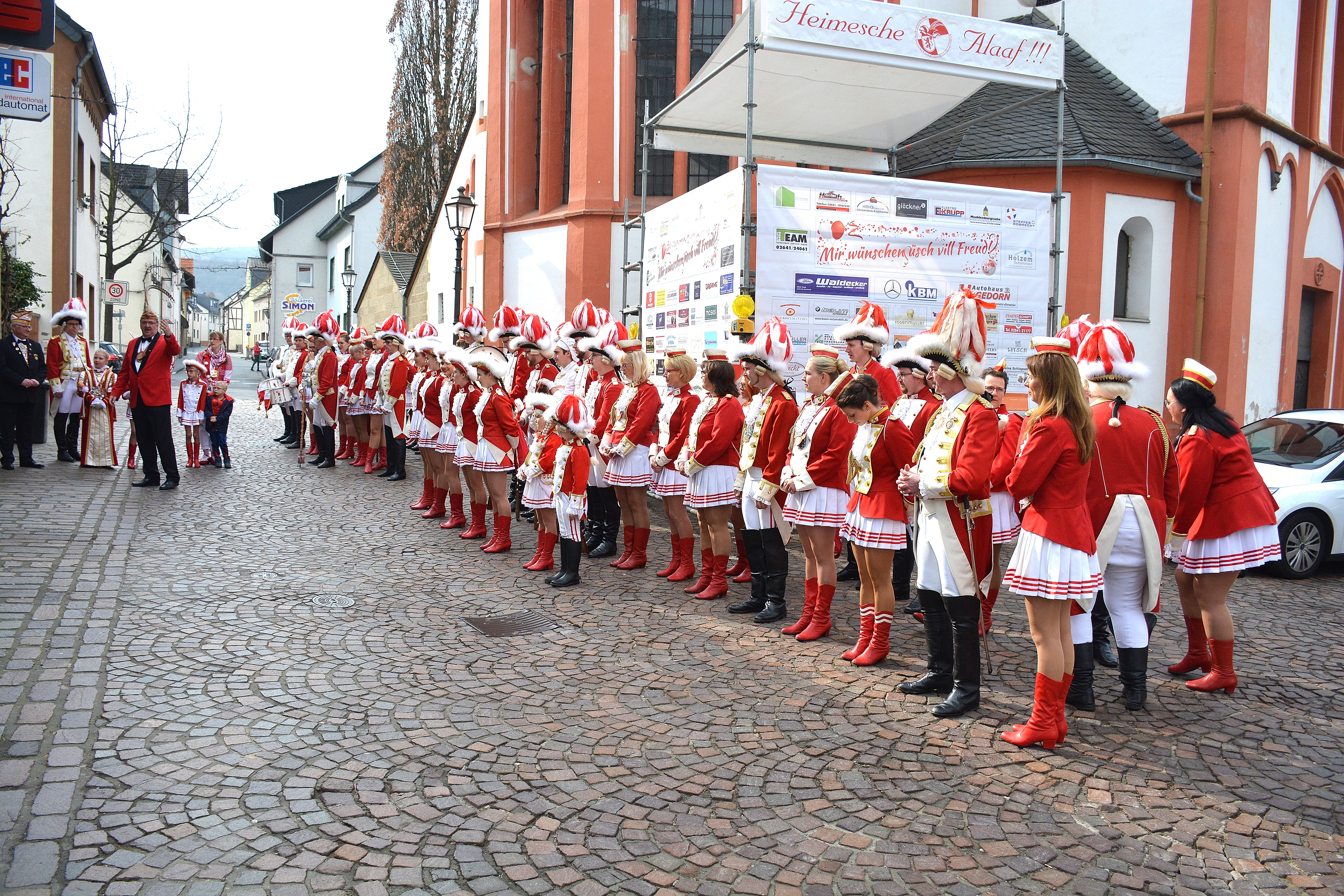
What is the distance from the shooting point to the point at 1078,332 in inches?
238

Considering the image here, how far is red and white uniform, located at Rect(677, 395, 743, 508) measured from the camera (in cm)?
746

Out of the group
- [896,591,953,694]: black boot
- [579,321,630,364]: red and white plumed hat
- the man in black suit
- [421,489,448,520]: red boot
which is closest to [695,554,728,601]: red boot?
[579,321,630,364]: red and white plumed hat

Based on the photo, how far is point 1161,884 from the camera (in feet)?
11.2

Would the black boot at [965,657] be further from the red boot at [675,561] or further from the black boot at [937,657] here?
the red boot at [675,561]

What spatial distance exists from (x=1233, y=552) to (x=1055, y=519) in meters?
1.68

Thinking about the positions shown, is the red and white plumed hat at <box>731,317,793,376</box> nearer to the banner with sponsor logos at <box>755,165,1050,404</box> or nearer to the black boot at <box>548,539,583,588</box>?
the black boot at <box>548,539,583,588</box>

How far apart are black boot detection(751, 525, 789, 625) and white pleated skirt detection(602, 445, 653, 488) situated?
1856mm

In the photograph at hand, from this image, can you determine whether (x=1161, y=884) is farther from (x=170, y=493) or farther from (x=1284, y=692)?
(x=170, y=493)

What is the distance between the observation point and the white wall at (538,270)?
19781 millimetres

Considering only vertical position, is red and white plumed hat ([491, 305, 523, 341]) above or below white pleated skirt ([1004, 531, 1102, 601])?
above

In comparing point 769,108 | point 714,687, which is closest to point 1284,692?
point 714,687

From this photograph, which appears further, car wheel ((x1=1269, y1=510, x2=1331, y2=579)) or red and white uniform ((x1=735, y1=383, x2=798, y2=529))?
car wheel ((x1=1269, y1=510, x2=1331, y2=579))

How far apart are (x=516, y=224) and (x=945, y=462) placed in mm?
17563

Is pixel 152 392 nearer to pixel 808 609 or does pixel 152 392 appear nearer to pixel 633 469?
pixel 633 469
